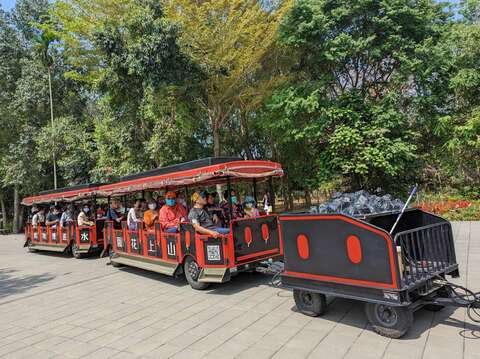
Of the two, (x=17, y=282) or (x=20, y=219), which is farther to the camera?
(x=20, y=219)

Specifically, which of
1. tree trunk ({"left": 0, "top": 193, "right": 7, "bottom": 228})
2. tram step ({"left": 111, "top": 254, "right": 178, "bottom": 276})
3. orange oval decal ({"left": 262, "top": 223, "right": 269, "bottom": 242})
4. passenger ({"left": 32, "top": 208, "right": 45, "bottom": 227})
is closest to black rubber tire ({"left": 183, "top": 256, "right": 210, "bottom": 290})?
tram step ({"left": 111, "top": 254, "right": 178, "bottom": 276})

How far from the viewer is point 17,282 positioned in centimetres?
957

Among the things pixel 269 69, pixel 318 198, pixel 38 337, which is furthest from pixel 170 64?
pixel 318 198

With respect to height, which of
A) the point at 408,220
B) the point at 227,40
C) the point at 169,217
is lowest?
the point at 408,220

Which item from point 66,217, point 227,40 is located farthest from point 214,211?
point 227,40

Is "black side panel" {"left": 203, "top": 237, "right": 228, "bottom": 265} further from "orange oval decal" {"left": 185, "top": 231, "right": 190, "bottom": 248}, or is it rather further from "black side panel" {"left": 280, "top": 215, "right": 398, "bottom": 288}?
"black side panel" {"left": 280, "top": 215, "right": 398, "bottom": 288}

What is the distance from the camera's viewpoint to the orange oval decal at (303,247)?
498 centimetres

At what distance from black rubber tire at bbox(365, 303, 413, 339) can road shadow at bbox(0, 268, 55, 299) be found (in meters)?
7.73

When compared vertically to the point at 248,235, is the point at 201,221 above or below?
above

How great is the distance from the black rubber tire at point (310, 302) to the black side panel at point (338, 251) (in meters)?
0.41

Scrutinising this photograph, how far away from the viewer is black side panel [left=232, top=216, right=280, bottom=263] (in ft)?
23.5

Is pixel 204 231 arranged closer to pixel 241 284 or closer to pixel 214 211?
pixel 241 284

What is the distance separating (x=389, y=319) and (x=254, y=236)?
3.46 m

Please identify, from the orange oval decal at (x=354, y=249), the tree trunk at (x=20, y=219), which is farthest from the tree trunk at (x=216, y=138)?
the tree trunk at (x=20, y=219)
